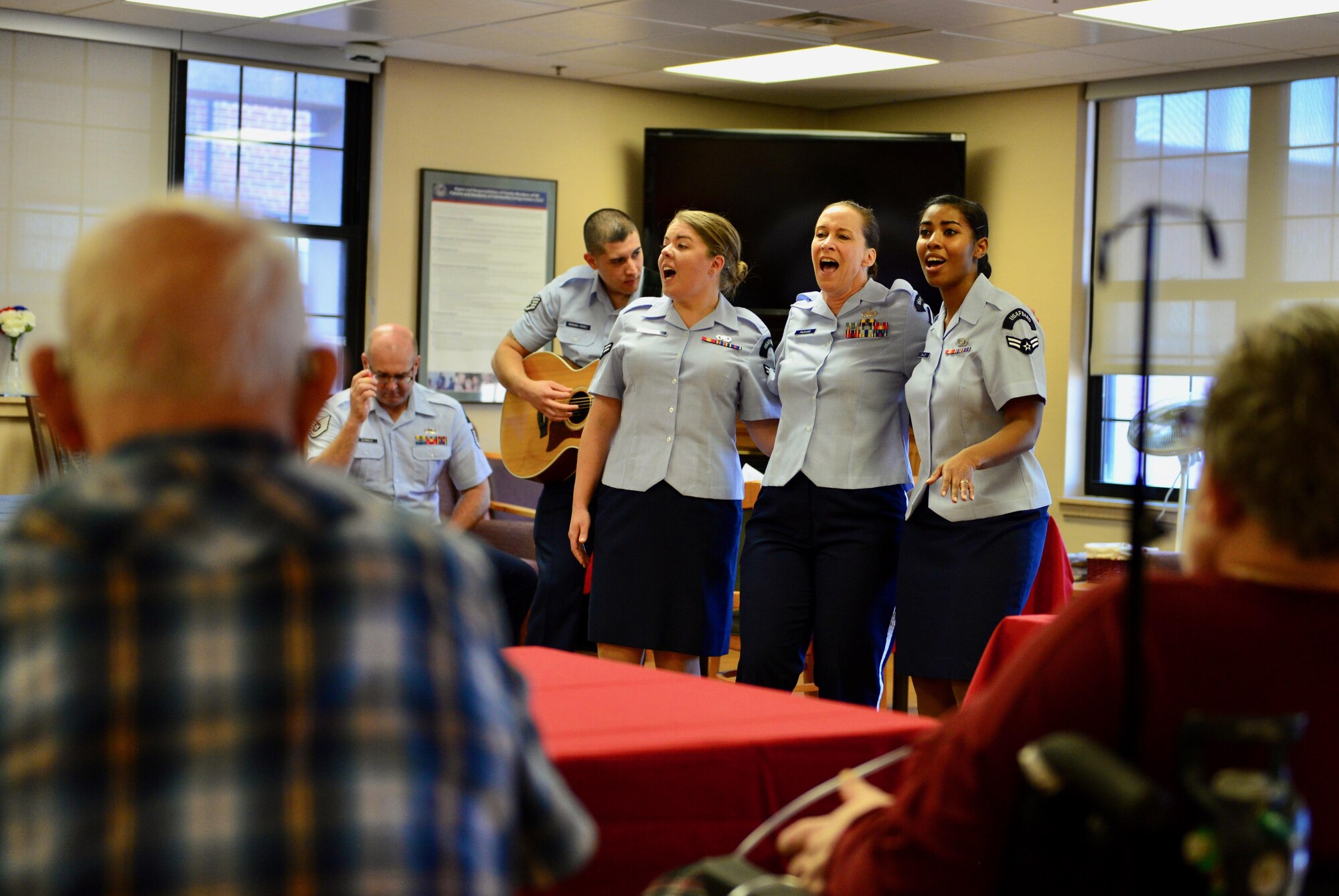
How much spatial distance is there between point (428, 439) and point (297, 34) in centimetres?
270

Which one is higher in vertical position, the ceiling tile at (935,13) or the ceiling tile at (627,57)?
the ceiling tile at (627,57)

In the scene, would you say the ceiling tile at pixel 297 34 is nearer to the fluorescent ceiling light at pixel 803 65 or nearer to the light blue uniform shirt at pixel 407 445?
the fluorescent ceiling light at pixel 803 65

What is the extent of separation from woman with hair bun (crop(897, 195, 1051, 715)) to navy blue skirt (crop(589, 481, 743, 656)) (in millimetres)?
509

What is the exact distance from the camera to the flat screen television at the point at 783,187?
7.25 metres

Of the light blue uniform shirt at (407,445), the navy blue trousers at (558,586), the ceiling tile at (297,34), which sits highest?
the ceiling tile at (297,34)

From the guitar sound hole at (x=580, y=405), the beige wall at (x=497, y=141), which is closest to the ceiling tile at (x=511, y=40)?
the beige wall at (x=497, y=141)

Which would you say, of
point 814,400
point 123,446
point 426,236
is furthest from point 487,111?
point 123,446

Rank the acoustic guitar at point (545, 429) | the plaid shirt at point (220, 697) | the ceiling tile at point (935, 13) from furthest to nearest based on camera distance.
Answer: the ceiling tile at point (935, 13) < the acoustic guitar at point (545, 429) < the plaid shirt at point (220, 697)

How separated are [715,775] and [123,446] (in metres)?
0.87

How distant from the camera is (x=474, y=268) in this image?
7082 mm

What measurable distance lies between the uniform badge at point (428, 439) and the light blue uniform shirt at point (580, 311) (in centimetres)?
53

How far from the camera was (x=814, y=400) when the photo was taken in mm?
Result: 3432

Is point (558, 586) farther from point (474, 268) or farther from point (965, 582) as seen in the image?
point (474, 268)

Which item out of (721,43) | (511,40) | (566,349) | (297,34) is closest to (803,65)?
(721,43)
